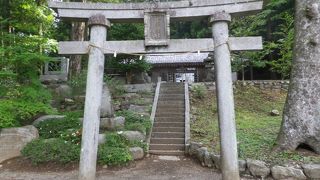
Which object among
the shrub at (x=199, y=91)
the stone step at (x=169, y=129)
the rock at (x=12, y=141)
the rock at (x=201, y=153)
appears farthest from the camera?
the shrub at (x=199, y=91)

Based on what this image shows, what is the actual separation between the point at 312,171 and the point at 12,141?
7885 millimetres

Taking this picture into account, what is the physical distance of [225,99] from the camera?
647 centimetres

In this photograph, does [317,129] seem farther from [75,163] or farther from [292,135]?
[75,163]

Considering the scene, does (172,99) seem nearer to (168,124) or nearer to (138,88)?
(138,88)

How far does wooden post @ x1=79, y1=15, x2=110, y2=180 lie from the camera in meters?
6.27

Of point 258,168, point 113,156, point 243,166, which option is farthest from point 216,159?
point 113,156

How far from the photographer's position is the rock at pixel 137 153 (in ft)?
30.3

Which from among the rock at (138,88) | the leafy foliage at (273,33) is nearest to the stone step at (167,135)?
the rock at (138,88)

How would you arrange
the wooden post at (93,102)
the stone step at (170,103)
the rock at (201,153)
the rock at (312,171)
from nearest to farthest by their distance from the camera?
1. the wooden post at (93,102)
2. the rock at (312,171)
3. the rock at (201,153)
4. the stone step at (170,103)

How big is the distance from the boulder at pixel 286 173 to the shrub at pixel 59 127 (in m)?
5.81

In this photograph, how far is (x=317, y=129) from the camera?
7684 mm

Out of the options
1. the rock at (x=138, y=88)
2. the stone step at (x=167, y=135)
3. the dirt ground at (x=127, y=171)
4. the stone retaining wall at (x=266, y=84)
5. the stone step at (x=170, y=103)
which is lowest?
the dirt ground at (x=127, y=171)

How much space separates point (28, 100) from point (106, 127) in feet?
8.21

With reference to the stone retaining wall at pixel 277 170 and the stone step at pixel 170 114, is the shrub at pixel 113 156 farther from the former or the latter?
the stone step at pixel 170 114
